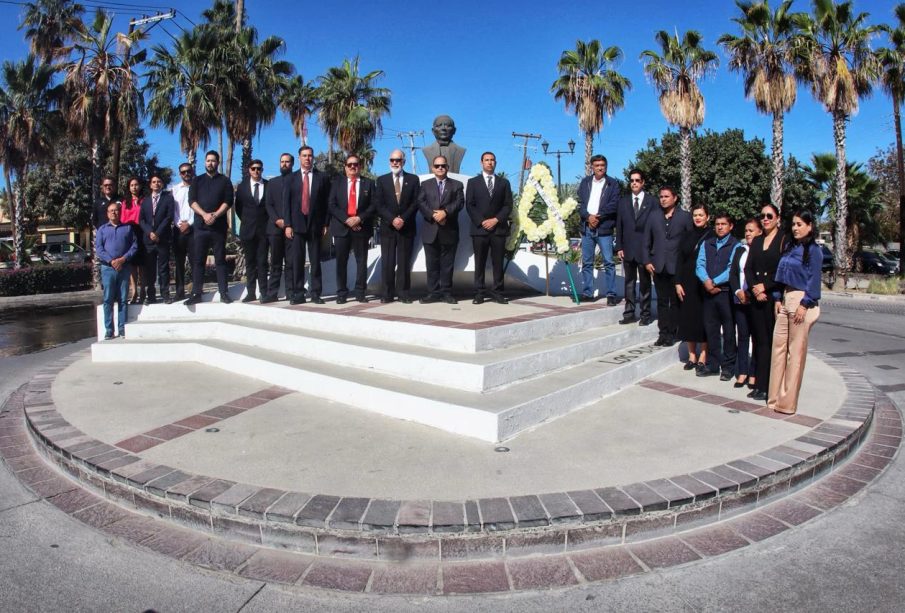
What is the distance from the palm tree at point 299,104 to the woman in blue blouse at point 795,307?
94.0 ft

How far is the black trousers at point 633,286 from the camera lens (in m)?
7.13

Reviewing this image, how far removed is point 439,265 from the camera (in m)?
8.22

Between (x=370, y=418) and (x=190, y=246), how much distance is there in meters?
5.09

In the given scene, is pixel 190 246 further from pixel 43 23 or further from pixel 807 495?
pixel 43 23

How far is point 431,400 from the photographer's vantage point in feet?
15.3

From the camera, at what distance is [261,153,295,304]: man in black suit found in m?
7.96

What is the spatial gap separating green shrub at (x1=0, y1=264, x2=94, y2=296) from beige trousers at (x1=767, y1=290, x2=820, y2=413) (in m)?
23.0

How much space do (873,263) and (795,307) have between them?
32330 millimetres

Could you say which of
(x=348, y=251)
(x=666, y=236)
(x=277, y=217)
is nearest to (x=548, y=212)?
(x=666, y=236)

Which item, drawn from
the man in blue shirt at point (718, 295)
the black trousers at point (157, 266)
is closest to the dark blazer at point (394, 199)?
the black trousers at point (157, 266)

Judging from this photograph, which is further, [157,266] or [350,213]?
[157,266]

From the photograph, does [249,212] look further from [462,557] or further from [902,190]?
[902,190]

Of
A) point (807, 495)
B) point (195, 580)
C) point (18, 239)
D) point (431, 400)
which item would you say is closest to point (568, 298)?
point (431, 400)

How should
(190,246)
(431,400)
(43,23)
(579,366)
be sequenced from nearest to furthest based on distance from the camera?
(431,400)
(579,366)
(190,246)
(43,23)
